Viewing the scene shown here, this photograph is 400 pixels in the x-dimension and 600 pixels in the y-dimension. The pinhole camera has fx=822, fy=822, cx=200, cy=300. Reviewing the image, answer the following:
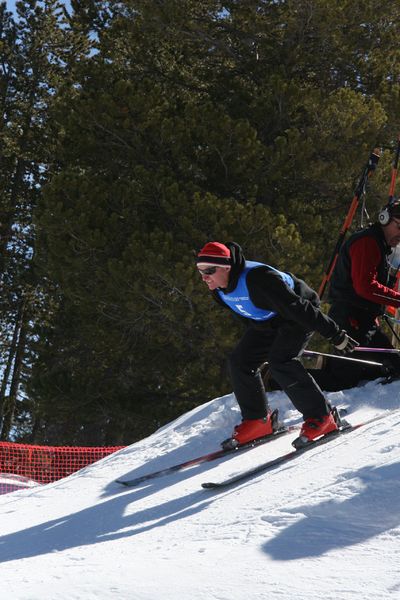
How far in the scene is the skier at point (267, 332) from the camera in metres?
5.35

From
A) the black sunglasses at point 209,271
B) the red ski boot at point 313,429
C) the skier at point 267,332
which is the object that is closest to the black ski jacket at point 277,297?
the skier at point 267,332

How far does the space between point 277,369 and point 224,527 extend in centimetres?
167

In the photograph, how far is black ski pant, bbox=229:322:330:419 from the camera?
561 cm

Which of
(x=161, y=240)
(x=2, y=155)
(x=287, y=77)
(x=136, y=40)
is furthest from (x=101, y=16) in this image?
(x=161, y=240)

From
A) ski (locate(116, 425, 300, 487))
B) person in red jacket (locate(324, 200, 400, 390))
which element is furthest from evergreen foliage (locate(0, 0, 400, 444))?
ski (locate(116, 425, 300, 487))

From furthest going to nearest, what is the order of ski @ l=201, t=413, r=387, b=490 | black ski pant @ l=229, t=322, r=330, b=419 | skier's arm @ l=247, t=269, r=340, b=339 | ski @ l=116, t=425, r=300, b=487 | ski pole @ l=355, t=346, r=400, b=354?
1. ski pole @ l=355, t=346, r=400, b=354
2. ski @ l=116, t=425, r=300, b=487
3. black ski pant @ l=229, t=322, r=330, b=419
4. skier's arm @ l=247, t=269, r=340, b=339
5. ski @ l=201, t=413, r=387, b=490

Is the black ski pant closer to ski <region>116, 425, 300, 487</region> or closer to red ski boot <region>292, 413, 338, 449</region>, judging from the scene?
red ski boot <region>292, 413, 338, 449</region>

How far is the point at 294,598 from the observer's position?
302 cm

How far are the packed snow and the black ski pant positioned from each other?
31 centimetres

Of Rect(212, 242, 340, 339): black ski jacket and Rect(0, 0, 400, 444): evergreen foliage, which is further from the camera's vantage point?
Rect(0, 0, 400, 444): evergreen foliage

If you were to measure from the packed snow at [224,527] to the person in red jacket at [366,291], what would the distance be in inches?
12.7

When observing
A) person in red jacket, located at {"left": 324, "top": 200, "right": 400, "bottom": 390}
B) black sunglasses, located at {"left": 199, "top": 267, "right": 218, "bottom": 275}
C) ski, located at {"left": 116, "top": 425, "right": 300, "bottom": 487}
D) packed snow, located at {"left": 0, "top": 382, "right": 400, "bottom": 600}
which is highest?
black sunglasses, located at {"left": 199, "top": 267, "right": 218, "bottom": 275}

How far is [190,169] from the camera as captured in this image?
15219mm

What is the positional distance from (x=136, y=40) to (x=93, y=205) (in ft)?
13.4
